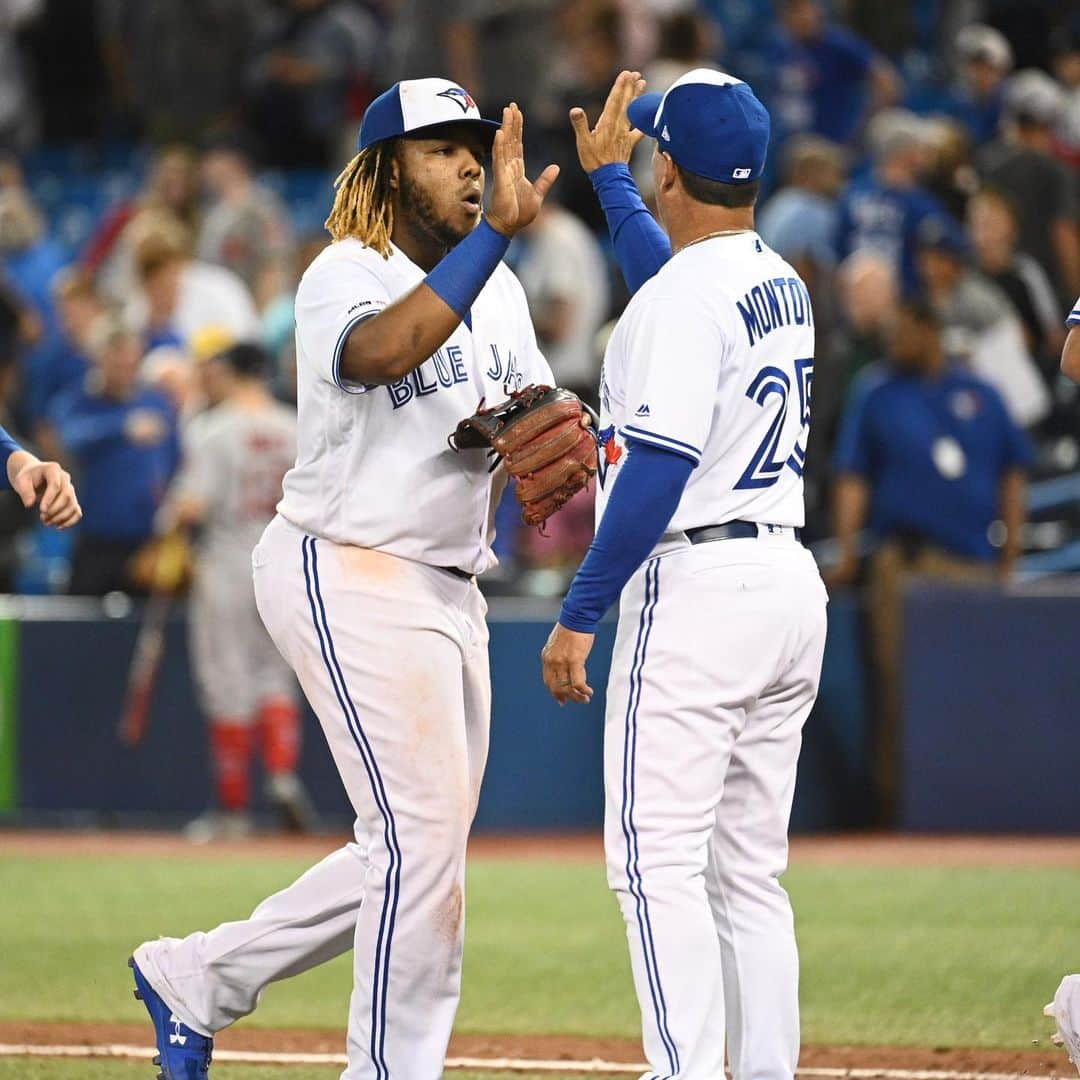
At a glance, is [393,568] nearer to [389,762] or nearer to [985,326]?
[389,762]

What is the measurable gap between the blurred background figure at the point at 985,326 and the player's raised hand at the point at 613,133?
638 cm

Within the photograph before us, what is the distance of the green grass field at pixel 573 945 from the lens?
625cm

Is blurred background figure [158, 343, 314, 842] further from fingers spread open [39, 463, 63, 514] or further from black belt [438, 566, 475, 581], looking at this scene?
black belt [438, 566, 475, 581]

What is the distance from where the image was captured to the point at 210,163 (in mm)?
14875

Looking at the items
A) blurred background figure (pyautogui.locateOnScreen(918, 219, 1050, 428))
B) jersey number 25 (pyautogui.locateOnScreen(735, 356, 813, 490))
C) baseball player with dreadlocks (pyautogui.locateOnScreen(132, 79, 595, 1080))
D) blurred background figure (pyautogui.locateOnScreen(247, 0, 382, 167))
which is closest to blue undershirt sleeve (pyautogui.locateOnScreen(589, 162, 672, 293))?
baseball player with dreadlocks (pyautogui.locateOnScreen(132, 79, 595, 1080))

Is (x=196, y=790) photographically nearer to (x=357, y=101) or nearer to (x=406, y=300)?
(x=357, y=101)

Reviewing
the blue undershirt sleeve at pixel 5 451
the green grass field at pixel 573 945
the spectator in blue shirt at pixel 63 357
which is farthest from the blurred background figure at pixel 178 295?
the blue undershirt sleeve at pixel 5 451

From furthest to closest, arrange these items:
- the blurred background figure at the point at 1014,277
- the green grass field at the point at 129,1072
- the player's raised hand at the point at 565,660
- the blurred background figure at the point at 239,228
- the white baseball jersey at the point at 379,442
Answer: the blurred background figure at the point at 239,228 → the blurred background figure at the point at 1014,277 → the green grass field at the point at 129,1072 → the white baseball jersey at the point at 379,442 → the player's raised hand at the point at 565,660

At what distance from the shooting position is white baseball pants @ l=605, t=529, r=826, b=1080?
4.24m

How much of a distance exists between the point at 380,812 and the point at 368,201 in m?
1.36

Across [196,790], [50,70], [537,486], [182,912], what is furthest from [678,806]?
[50,70]

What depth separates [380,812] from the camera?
14.9 feet

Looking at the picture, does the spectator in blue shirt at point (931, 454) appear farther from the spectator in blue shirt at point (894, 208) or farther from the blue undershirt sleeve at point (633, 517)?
the blue undershirt sleeve at point (633, 517)

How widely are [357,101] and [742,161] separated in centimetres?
1153
